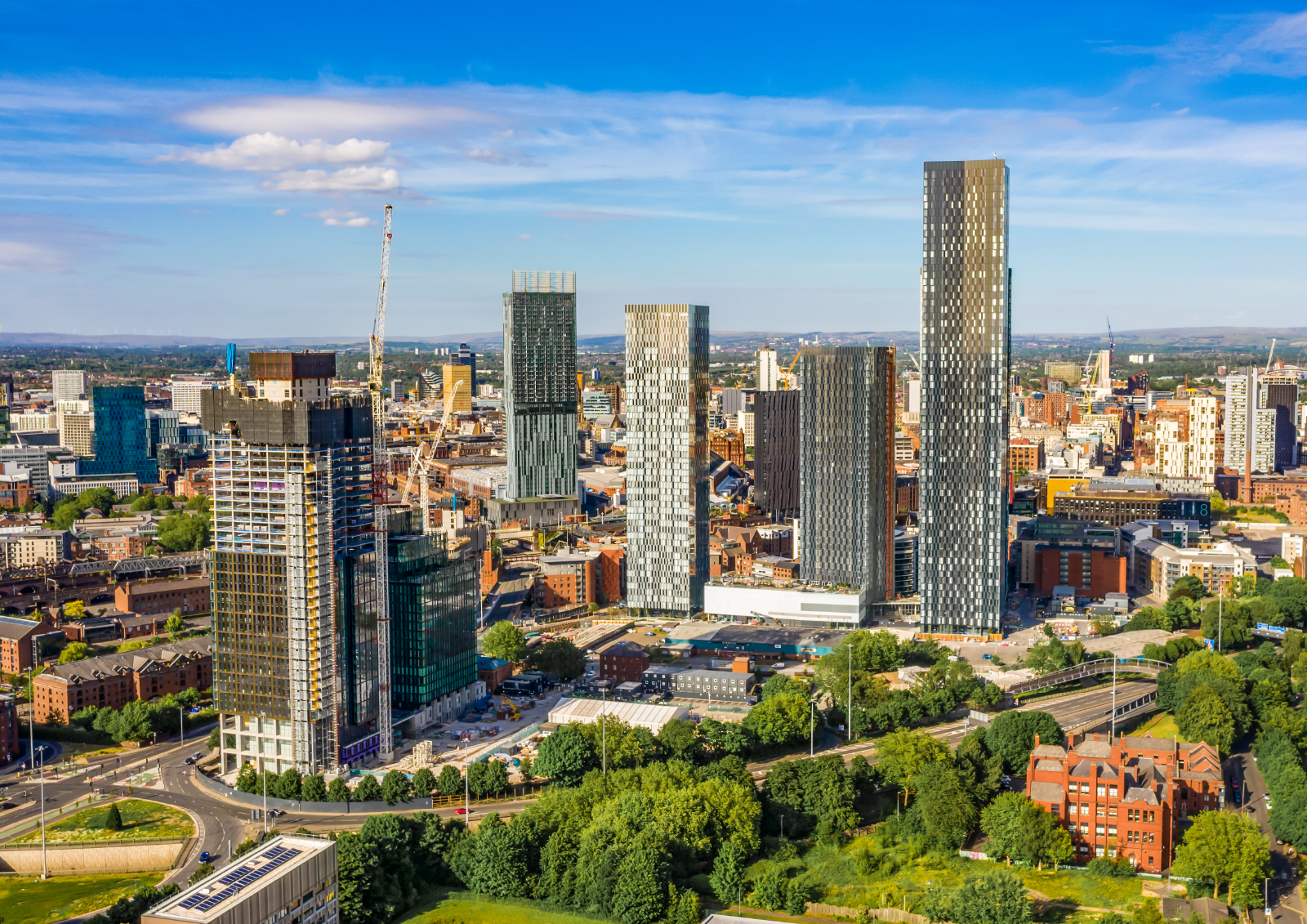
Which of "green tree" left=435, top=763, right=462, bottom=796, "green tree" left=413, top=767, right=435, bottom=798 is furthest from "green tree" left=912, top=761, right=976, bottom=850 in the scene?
"green tree" left=413, top=767, right=435, bottom=798

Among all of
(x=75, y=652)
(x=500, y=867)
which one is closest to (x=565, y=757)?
(x=500, y=867)

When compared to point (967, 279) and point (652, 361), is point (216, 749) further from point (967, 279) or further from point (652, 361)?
point (967, 279)

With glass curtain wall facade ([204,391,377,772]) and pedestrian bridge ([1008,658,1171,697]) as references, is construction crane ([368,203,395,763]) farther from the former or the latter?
pedestrian bridge ([1008,658,1171,697])

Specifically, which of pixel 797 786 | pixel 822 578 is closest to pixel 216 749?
pixel 797 786

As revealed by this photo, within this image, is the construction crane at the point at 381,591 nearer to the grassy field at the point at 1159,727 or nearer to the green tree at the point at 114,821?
the green tree at the point at 114,821

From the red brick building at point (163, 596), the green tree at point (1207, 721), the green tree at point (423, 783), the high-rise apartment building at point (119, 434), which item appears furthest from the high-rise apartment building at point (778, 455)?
the high-rise apartment building at point (119, 434)
